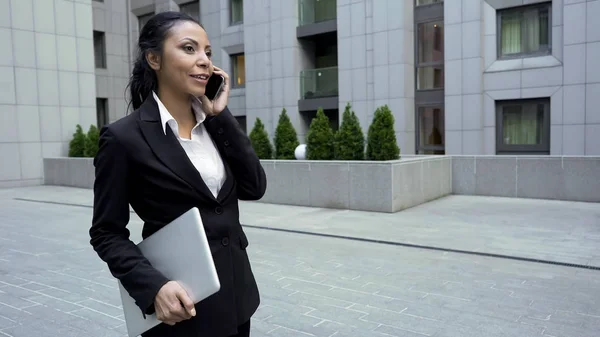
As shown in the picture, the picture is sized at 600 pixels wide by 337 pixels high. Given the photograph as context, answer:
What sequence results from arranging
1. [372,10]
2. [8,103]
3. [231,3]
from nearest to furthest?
[8,103]
[372,10]
[231,3]

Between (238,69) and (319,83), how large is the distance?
20.9 ft

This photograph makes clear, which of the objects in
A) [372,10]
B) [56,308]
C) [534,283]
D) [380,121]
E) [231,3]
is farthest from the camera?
[231,3]

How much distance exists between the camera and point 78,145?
19922 millimetres

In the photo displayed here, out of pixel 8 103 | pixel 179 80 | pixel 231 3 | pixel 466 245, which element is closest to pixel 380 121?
pixel 466 245

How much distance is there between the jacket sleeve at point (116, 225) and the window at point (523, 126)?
17527 millimetres

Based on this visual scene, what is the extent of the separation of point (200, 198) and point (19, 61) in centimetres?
2041

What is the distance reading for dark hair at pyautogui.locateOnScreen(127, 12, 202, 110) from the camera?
1.98 metres

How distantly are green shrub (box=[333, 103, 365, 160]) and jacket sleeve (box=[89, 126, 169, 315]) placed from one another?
11.0 m

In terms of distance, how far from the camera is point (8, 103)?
743 inches

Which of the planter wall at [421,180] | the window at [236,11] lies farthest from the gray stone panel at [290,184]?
the window at [236,11]

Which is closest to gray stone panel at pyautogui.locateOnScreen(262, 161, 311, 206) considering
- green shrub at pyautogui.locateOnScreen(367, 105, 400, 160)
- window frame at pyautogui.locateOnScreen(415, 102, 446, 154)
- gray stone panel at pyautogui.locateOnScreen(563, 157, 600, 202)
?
green shrub at pyautogui.locateOnScreen(367, 105, 400, 160)

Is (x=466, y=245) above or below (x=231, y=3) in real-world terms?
below

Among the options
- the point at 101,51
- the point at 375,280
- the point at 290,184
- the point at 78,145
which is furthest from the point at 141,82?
the point at 101,51

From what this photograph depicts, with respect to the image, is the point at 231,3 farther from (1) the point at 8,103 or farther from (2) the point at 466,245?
(2) the point at 466,245
